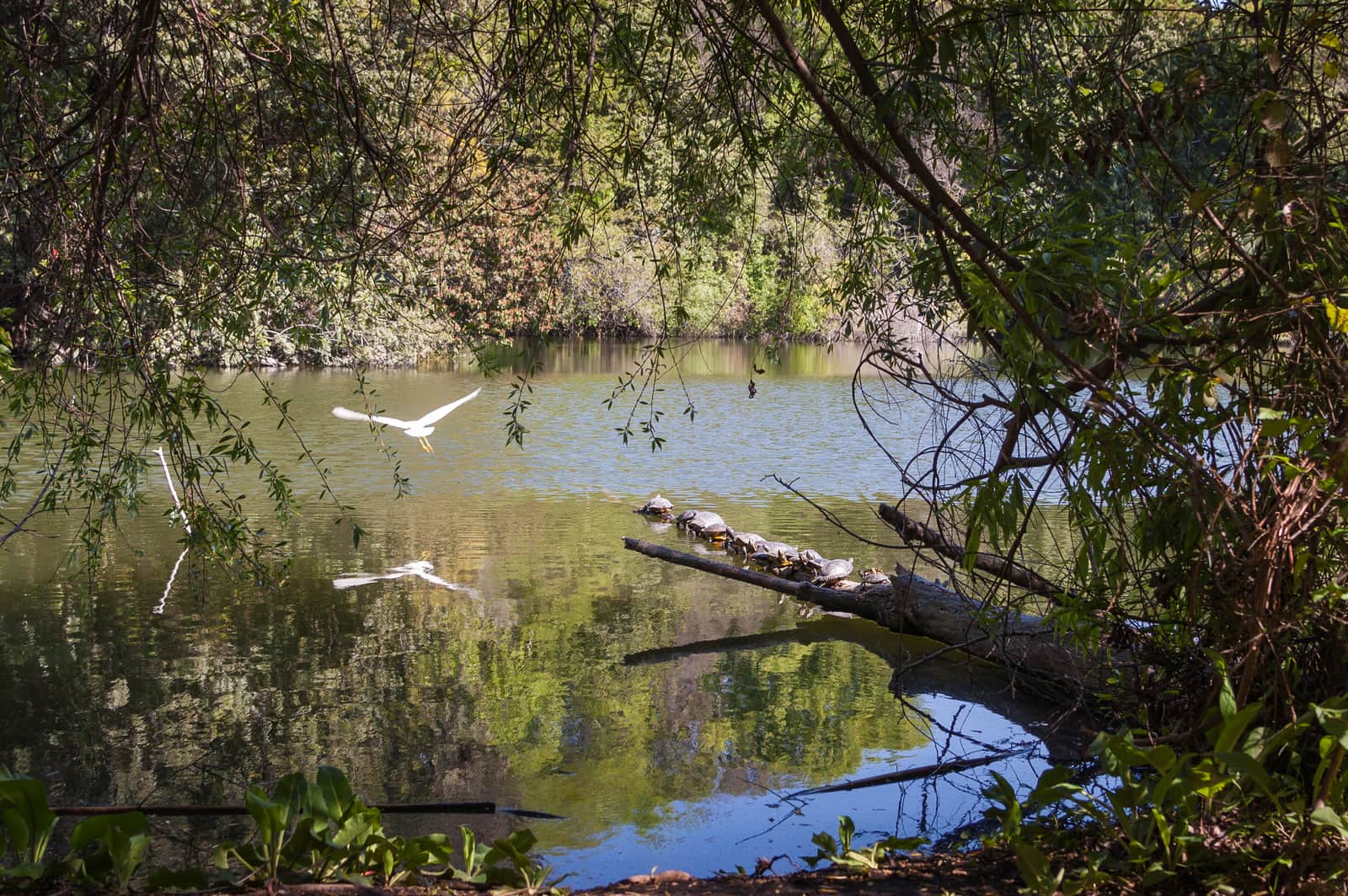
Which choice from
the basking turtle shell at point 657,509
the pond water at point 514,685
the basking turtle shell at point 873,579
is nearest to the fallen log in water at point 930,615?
the pond water at point 514,685

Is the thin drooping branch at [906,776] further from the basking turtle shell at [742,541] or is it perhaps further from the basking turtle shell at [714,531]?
the basking turtle shell at [714,531]

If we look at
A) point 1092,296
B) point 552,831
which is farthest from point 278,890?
point 1092,296

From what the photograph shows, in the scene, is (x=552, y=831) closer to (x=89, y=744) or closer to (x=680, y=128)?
(x=89, y=744)

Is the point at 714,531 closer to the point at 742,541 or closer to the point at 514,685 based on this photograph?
the point at 742,541

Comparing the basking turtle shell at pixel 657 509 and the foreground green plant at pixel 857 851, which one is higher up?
the foreground green plant at pixel 857 851

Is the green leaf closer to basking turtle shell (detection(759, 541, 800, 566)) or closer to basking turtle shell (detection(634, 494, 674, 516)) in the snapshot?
basking turtle shell (detection(759, 541, 800, 566))

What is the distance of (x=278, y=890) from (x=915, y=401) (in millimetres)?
17222

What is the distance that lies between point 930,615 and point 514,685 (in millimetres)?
2386

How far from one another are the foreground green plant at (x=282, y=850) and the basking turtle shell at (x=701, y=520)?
7.23 m

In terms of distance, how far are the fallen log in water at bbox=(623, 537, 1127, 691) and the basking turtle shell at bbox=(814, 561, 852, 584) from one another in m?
0.31

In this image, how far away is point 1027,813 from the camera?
4.17 metres

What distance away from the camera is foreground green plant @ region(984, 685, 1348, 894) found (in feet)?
7.83

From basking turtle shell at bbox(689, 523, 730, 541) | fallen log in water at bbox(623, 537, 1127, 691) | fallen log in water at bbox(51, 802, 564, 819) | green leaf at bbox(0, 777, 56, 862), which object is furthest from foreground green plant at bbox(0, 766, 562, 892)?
basking turtle shell at bbox(689, 523, 730, 541)

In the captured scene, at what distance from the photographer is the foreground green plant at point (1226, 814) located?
2.39m
